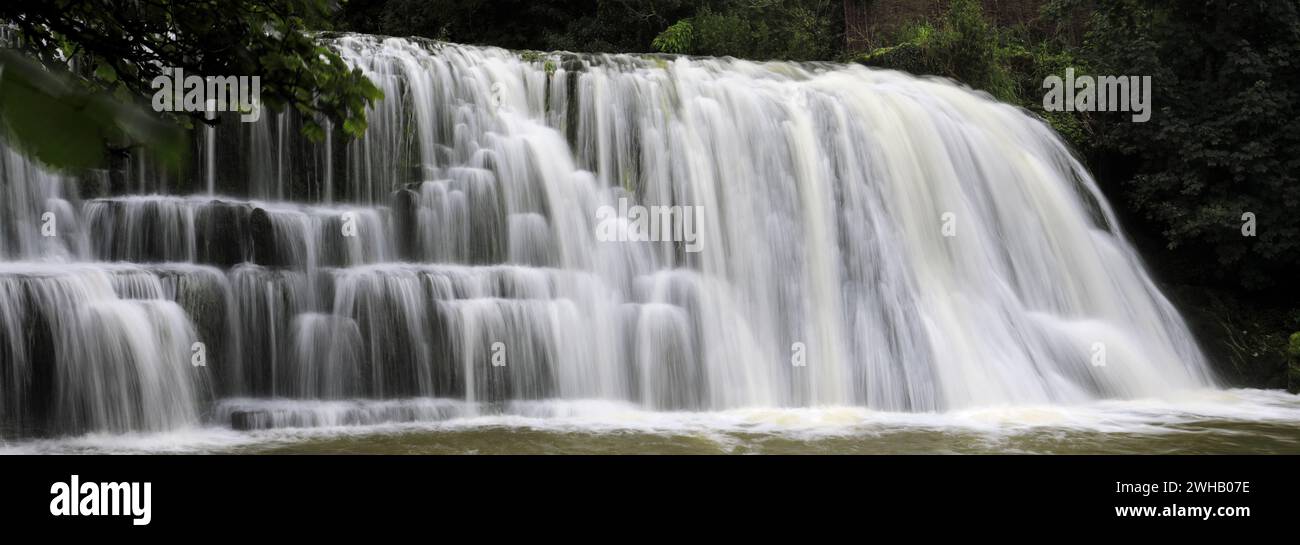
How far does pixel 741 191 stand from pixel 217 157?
6.19 meters

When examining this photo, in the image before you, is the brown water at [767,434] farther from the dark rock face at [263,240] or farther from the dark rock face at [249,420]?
the dark rock face at [263,240]

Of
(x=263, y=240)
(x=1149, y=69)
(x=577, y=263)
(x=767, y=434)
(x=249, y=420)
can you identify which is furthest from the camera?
(x=1149, y=69)

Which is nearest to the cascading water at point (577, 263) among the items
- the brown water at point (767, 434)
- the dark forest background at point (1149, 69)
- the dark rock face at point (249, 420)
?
the dark rock face at point (249, 420)

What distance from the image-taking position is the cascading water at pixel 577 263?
1039cm

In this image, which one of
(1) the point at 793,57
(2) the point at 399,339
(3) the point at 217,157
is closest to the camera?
(2) the point at 399,339

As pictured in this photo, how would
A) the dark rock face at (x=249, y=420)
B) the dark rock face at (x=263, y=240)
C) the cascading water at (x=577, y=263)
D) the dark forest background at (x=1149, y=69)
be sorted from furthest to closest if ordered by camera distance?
the dark forest background at (x=1149, y=69) → the dark rock face at (x=263, y=240) → the cascading water at (x=577, y=263) → the dark rock face at (x=249, y=420)

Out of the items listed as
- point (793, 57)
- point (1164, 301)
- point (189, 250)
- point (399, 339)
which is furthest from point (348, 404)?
point (793, 57)

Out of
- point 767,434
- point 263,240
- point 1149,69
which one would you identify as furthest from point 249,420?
point 1149,69

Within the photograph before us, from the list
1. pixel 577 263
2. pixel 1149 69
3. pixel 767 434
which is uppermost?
pixel 1149 69

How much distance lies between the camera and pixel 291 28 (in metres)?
4.83

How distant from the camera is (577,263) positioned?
1311 cm

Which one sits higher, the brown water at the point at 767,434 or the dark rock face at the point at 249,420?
the dark rock face at the point at 249,420

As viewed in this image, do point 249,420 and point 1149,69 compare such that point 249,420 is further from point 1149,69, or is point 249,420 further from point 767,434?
point 1149,69

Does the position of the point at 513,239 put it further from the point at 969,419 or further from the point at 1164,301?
the point at 1164,301
